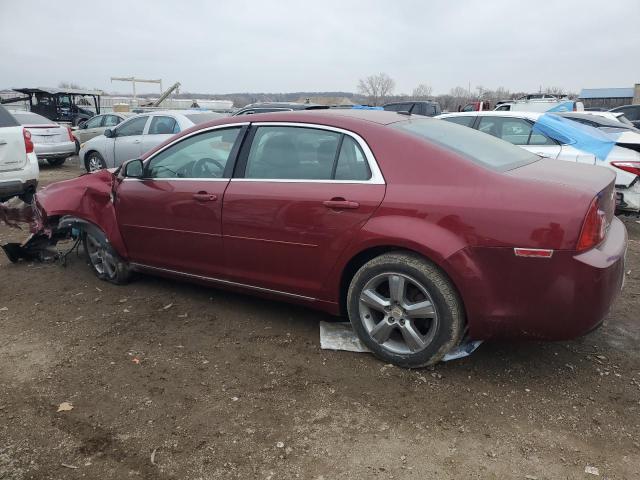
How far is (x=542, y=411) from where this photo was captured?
2854 millimetres

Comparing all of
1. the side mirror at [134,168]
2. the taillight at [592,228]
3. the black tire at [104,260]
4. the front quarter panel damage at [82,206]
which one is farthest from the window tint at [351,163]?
the black tire at [104,260]

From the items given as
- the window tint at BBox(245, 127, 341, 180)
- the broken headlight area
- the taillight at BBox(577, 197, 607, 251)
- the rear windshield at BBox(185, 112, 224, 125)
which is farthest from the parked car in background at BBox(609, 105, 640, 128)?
the broken headlight area

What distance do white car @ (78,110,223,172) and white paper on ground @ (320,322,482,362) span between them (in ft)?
22.7

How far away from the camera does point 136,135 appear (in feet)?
35.5

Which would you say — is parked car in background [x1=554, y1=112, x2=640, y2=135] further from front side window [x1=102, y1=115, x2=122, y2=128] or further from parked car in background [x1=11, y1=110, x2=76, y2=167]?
front side window [x1=102, y1=115, x2=122, y2=128]

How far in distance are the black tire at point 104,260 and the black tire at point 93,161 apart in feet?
23.9

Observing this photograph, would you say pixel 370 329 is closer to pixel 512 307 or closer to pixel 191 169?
pixel 512 307

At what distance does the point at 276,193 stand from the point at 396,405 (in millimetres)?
1607

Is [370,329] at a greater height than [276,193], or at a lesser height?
lesser

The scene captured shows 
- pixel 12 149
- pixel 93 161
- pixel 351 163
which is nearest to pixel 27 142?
Result: pixel 12 149

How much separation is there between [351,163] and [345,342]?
127cm

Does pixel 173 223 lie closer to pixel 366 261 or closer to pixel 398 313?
pixel 366 261

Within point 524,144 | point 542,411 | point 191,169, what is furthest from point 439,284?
point 524,144

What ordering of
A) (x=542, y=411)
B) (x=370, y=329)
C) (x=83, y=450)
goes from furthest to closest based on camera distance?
(x=370, y=329) < (x=542, y=411) < (x=83, y=450)
